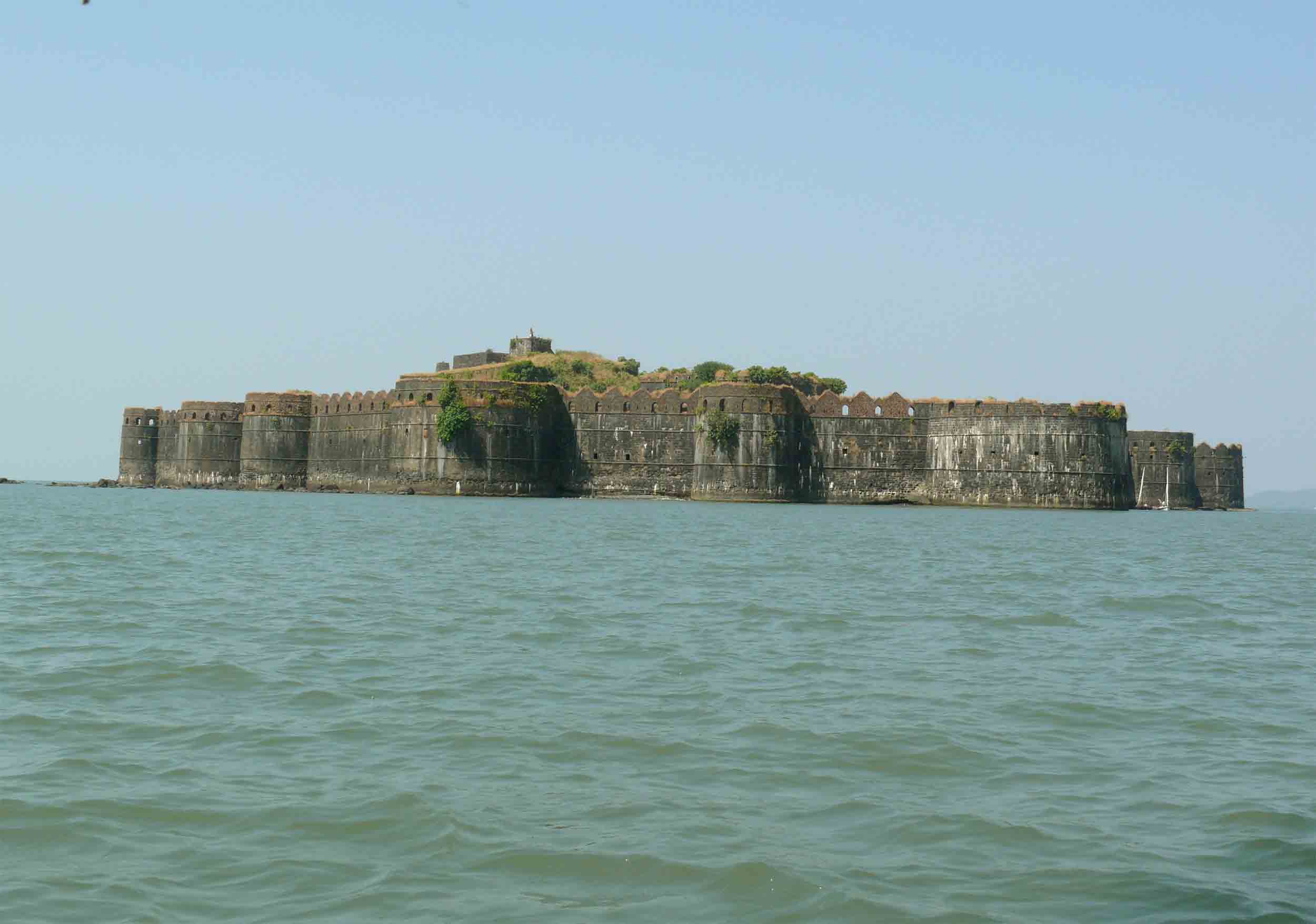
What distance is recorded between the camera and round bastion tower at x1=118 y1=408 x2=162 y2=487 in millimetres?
78938

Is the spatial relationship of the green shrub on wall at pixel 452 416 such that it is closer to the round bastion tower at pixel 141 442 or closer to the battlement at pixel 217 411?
the battlement at pixel 217 411

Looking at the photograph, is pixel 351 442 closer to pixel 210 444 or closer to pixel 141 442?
pixel 210 444

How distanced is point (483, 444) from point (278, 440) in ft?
52.3

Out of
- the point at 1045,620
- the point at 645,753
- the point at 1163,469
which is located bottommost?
the point at 645,753

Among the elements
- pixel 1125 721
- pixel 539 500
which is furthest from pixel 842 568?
pixel 539 500

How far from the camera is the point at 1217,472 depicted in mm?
80125

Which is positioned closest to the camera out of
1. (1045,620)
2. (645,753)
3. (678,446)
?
(645,753)

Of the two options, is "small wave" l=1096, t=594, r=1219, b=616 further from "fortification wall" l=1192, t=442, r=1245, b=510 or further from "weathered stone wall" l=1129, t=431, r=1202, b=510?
"fortification wall" l=1192, t=442, r=1245, b=510

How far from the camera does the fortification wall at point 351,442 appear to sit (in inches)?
2564

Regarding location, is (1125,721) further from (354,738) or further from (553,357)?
(553,357)

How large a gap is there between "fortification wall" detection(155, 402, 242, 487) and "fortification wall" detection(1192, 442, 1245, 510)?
55.5 metres

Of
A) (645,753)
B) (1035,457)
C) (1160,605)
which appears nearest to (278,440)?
(1035,457)

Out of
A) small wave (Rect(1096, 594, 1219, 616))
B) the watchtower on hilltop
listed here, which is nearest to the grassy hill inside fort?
the watchtower on hilltop

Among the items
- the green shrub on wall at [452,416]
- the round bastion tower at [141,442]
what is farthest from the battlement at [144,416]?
the green shrub on wall at [452,416]
